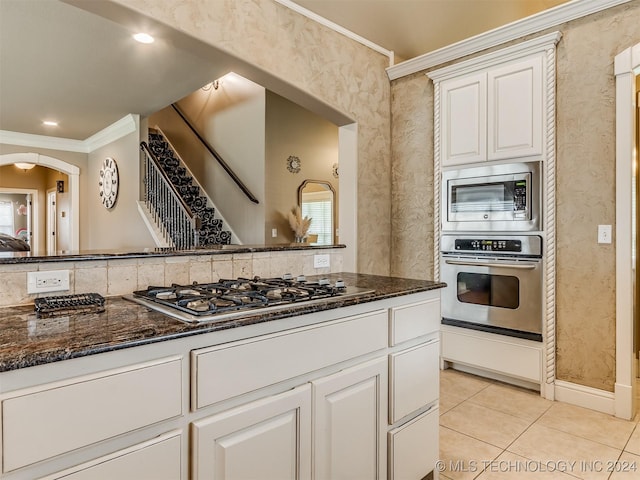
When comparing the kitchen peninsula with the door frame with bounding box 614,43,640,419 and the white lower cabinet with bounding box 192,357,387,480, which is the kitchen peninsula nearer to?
the white lower cabinet with bounding box 192,357,387,480

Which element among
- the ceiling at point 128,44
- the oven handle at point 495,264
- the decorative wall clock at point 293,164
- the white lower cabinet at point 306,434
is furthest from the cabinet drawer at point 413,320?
the decorative wall clock at point 293,164

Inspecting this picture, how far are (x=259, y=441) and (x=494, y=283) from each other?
7.96 ft

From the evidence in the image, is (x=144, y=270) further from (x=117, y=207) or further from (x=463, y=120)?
(x=117, y=207)

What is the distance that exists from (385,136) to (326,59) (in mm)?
941

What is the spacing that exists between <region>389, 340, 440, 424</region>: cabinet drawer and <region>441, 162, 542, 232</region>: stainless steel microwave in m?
A: 1.48

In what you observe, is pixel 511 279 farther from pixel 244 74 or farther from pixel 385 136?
pixel 244 74

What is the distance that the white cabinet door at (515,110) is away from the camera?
9.44 ft

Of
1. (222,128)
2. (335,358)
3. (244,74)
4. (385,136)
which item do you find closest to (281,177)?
(222,128)

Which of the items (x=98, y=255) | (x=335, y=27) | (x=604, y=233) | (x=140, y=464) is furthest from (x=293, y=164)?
(x=140, y=464)

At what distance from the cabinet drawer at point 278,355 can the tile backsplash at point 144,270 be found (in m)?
0.73

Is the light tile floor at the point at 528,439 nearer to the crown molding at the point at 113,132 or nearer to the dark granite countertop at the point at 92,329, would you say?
the dark granite countertop at the point at 92,329

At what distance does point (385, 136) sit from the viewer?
3658 mm

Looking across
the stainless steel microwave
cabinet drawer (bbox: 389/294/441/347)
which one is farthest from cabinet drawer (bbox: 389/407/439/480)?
the stainless steel microwave

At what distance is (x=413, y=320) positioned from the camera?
188 cm
